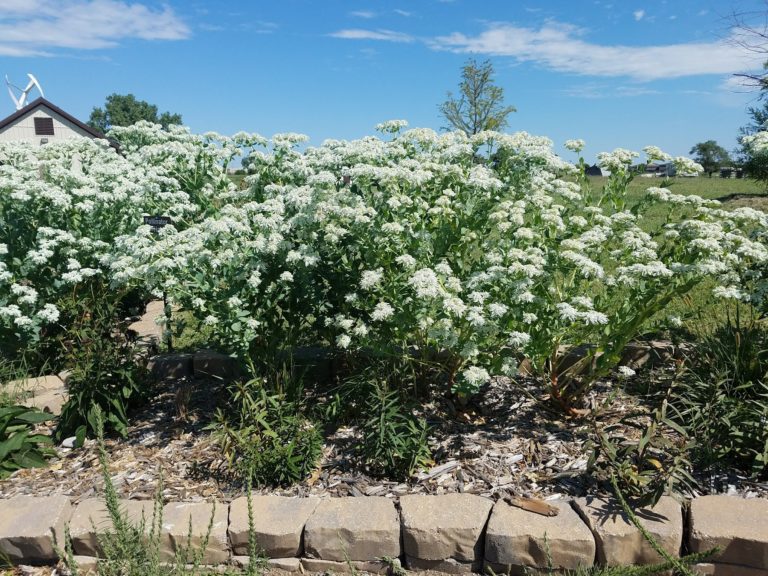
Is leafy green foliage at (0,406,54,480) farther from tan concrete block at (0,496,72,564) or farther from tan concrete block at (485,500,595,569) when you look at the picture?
tan concrete block at (485,500,595,569)

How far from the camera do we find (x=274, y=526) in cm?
288

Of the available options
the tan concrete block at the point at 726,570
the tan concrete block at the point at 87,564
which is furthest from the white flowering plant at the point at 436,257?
the tan concrete block at the point at 87,564

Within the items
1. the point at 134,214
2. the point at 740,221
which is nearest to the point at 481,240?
the point at 740,221

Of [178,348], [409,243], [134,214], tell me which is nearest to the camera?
[409,243]

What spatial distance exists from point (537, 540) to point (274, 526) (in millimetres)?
1184

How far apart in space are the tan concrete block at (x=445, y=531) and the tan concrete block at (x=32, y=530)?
1.68m

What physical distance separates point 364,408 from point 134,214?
2449 millimetres

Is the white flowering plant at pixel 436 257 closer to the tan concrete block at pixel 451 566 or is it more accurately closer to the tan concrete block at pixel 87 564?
the tan concrete block at pixel 451 566

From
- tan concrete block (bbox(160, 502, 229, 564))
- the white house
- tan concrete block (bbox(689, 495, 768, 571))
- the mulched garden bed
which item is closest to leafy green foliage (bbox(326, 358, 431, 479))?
the mulched garden bed

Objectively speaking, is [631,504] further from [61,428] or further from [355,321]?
[61,428]

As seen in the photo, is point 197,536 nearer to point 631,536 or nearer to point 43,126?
point 631,536

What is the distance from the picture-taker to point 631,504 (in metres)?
2.85

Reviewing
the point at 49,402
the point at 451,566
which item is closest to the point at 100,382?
the point at 49,402

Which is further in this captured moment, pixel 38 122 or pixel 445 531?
pixel 38 122
